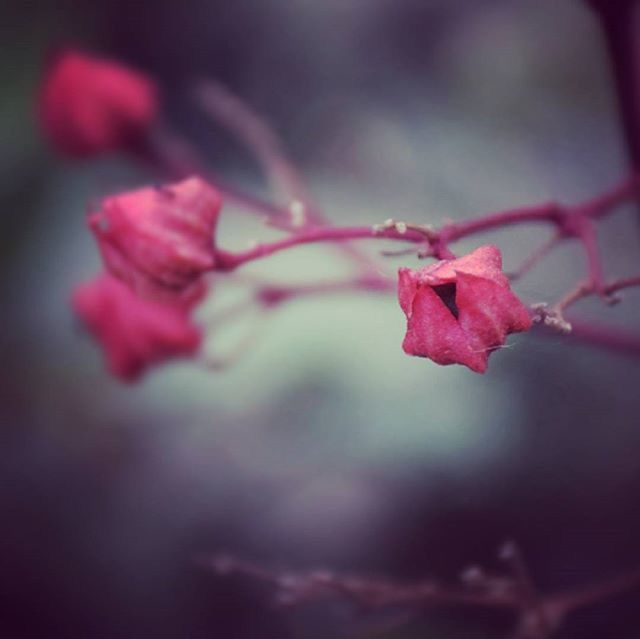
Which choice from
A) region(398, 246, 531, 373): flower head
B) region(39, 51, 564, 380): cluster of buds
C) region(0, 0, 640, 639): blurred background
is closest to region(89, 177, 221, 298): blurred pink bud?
region(39, 51, 564, 380): cluster of buds

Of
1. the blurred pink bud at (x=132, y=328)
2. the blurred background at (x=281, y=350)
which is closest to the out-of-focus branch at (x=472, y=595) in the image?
the blurred pink bud at (x=132, y=328)

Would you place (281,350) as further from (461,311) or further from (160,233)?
(461,311)

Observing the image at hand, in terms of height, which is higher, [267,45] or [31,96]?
[267,45]

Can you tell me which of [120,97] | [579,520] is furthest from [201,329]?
[579,520]

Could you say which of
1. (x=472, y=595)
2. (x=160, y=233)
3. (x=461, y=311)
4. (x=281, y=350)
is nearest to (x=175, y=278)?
(x=160, y=233)

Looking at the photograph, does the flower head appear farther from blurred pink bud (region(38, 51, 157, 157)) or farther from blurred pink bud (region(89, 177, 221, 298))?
blurred pink bud (region(38, 51, 157, 157))

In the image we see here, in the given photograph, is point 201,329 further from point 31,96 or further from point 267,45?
point 267,45
